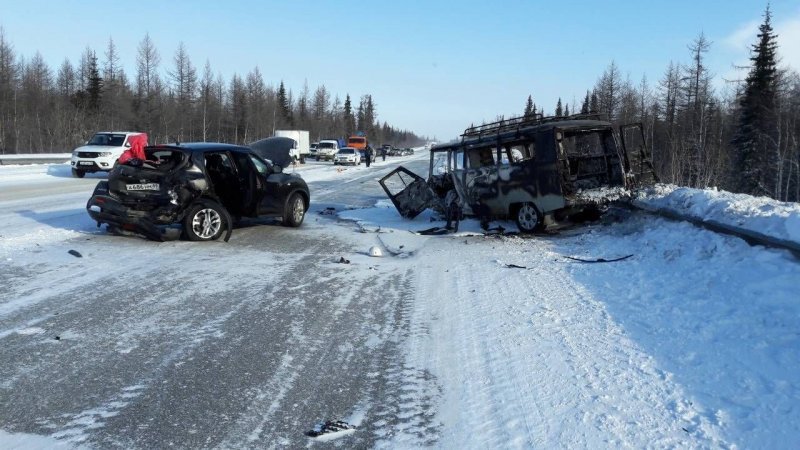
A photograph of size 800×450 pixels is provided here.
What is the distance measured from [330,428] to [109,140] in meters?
25.3

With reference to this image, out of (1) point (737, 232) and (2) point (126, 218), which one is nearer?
(1) point (737, 232)

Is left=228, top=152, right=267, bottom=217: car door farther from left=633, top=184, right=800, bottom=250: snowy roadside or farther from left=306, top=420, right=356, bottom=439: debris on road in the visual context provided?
left=306, top=420, right=356, bottom=439: debris on road

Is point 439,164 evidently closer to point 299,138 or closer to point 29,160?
point 29,160

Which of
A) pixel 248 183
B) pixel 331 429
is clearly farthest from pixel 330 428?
pixel 248 183

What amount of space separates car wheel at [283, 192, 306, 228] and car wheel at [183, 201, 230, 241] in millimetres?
1878

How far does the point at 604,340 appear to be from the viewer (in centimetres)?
505

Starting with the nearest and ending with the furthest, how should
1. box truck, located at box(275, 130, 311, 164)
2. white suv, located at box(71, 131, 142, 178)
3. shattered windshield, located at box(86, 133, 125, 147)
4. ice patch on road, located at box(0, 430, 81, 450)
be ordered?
ice patch on road, located at box(0, 430, 81, 450)
white suv, located at box(71, 131, 142, 178)
shattered windshield, located at box(86, 133, 125, 147)
box truck, located at box(275, 130, 311, 164)

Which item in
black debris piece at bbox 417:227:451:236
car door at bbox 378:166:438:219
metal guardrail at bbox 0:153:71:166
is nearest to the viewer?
black debris piece at bbox 417:227:451:236

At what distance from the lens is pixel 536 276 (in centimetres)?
768

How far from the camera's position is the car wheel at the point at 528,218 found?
36.4ft

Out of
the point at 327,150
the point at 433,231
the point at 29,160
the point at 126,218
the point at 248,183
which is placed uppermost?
the point at 327,150

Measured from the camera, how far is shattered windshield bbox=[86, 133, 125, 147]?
81.1 feet

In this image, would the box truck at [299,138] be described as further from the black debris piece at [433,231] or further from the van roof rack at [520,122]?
the black debris piece at [433,231]

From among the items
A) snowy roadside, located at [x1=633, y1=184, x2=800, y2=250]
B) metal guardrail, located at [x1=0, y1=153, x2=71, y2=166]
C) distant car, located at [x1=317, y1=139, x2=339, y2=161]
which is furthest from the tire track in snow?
distant car, located at [x1=317, y1=139, x2=339, y2=161]
